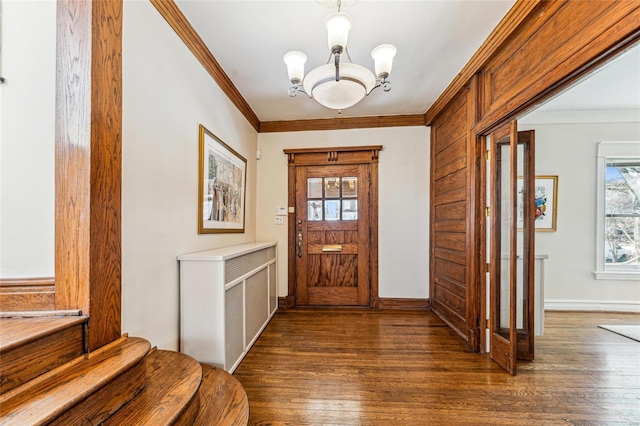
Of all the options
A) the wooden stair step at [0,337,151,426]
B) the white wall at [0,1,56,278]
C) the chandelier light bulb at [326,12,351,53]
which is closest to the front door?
the chandelier light bulb at [326,12,351,53]

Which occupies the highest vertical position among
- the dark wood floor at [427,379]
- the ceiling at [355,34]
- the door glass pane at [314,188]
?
the ceiling at [355,34]

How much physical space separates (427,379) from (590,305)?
3.20m

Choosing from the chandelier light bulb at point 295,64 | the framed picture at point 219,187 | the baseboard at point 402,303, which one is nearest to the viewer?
the chandelier light bulb at point 295,64

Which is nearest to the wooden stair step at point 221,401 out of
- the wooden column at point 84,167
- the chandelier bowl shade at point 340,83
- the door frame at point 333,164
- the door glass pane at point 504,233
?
the wooden column at point 84,167

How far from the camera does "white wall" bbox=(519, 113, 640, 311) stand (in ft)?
11.2

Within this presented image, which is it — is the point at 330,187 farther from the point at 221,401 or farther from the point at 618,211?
the point at 618,211

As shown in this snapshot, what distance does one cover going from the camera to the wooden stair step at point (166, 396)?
970mm

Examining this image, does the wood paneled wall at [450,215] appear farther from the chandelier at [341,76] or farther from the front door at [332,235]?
the chandelier at [341,76]

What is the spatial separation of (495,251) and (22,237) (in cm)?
308

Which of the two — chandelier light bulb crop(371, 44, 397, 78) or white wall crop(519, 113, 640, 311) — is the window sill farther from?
chandelier light bulb crop(371, 44, 397, 78)

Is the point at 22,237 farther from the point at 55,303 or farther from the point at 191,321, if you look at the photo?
the point at 191,321

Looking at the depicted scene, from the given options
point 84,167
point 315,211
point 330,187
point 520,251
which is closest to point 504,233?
point 520,251

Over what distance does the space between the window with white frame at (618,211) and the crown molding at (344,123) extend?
2.54 m

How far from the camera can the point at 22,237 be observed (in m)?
1.16
